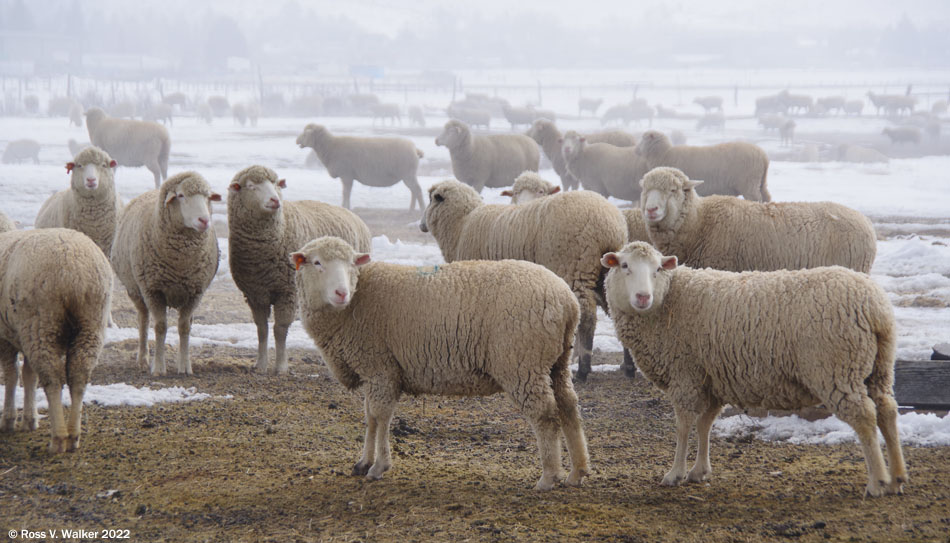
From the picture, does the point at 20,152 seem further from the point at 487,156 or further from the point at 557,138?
the point at 557,138

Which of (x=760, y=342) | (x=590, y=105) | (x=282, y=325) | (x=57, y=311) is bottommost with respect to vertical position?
(x=282, y=325)

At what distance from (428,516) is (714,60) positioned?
65.2 m

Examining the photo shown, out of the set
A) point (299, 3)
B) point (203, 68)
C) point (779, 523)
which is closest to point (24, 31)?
point (203, 68)

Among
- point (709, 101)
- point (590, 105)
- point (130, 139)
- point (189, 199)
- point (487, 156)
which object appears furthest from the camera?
point (590, 105)

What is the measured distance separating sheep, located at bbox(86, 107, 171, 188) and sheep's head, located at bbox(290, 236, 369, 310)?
1679 centimetres

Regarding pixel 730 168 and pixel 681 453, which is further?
pixel 730 168

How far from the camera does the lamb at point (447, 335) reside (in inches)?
175

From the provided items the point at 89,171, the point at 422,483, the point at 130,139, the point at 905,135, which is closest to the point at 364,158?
the point at 130,139

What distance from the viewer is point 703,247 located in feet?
24.1

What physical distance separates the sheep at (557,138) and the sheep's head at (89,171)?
12130 millimetres

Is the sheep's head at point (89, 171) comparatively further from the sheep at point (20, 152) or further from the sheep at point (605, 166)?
the sheep at point (20, 152)

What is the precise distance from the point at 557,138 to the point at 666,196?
12272mm

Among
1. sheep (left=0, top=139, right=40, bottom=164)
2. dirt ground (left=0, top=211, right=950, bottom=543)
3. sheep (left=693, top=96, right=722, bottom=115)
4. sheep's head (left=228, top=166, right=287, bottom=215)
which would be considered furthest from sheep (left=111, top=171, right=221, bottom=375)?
sheep (left=693, top=96, right=722, bottom=115)

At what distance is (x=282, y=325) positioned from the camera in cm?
740
